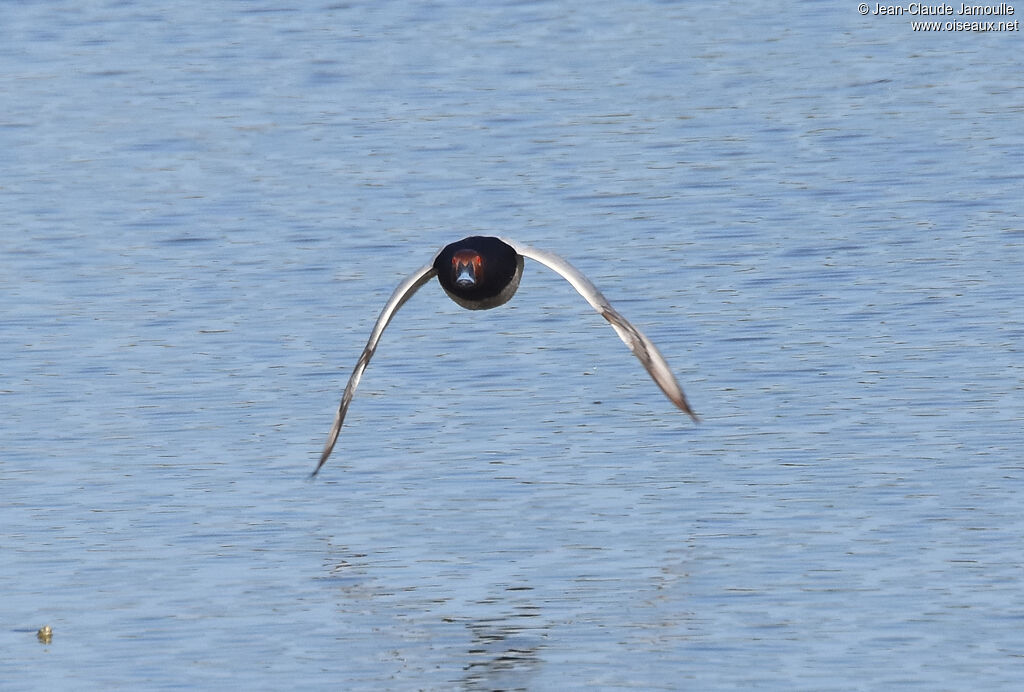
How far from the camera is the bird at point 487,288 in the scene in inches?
549

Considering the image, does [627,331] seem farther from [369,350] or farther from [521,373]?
[521,373]

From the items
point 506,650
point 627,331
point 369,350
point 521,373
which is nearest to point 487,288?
point 369,350

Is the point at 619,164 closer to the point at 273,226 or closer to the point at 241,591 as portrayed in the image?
the point at 273,226

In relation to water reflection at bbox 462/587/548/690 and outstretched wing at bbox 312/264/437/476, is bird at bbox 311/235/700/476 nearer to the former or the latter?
outstretched wing at bbox 312/264/437/476

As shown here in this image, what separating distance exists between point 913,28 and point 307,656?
22089 millimetres

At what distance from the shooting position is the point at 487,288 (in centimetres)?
1498

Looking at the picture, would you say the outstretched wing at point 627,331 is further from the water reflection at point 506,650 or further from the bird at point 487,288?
the water reflection at point 506,650

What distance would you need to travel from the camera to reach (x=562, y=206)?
2273 centimetres

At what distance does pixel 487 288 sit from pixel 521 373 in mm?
2419

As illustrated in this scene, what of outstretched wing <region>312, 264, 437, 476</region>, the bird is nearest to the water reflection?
the bird

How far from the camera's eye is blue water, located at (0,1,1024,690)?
1248 centimetres

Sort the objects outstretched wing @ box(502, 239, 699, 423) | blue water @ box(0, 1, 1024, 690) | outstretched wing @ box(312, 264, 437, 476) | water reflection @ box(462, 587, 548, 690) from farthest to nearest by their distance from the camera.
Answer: outstretched wing @ box(312, 264, 437, 476) < outstretched wing @ box(502, 239, 699, 423) < blue water @ box(0, 1, 1024, 690) < water reflection @ box(462, 587, 548, 690)

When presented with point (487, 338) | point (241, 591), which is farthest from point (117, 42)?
point (241, 591)

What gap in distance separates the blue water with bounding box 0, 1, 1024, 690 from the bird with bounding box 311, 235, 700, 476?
2.63 ft
